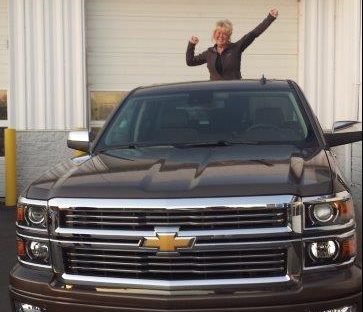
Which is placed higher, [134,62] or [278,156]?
[134,62]

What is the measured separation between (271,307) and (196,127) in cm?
175

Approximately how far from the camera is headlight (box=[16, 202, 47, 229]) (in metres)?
3.34

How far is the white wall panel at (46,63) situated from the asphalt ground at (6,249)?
56.2 inches

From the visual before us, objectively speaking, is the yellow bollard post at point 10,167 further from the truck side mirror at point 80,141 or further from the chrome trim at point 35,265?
the chrome trim at point 35,265

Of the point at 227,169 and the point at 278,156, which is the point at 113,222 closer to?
the point at 227,169

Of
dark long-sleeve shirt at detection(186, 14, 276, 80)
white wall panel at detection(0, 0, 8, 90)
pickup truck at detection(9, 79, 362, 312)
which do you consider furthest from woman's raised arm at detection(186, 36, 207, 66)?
white wall panel at detection(0, 0, 8, 90)

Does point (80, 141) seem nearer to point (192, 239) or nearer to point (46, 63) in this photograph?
point (192, 239)

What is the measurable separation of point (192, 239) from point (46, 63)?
6.51 meters

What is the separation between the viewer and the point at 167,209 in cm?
302

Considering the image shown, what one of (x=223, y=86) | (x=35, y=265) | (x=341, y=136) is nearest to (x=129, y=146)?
(x=223, y=86)

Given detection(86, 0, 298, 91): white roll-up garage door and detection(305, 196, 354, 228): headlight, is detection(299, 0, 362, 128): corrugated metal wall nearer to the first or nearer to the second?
detection(86, 0, 298, 91): white roll-up garage door

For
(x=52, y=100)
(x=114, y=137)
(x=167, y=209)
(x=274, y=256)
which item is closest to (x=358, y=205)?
(x=274, y=256)

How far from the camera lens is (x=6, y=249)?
627 centimetres

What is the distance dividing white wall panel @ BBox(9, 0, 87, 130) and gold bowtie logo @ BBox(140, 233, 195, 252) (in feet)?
20.6
